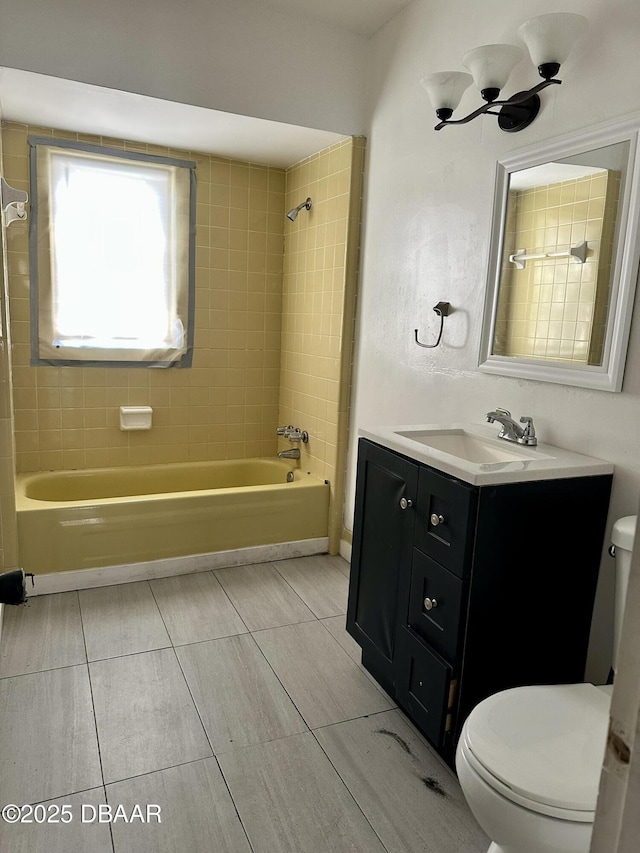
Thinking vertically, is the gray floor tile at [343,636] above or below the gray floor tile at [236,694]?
above

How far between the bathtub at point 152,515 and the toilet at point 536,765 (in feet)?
6.32

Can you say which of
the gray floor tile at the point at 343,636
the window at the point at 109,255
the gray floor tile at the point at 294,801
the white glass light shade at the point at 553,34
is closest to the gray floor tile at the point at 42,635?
the gray floor tile at the point at 294,801

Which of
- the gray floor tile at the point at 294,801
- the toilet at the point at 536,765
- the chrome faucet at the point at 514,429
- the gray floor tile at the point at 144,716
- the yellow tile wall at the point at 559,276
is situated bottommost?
the gray floor tile at the point at 294,801

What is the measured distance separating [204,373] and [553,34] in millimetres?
2601

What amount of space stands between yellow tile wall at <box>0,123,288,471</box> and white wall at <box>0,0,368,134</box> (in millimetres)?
834

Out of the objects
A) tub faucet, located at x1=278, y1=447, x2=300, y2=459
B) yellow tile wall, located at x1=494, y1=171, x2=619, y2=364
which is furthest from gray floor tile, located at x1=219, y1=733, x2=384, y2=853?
tub faucet, located at x1=278, y1=447, x2=300, y2=459

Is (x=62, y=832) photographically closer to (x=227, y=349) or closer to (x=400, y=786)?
(x=400, y=786)

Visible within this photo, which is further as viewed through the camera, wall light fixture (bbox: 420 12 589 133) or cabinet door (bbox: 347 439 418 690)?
cabinet door (bbox: 347 439 418 690)

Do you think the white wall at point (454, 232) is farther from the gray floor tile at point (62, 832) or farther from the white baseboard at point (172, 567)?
the gray floor tile at point (62, 832)

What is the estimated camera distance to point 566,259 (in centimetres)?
196

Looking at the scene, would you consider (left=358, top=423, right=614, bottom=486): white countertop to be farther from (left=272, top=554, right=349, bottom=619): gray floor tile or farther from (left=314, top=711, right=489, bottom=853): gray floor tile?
(left=272, top=554, right=349, bottom=619): gray floor tile

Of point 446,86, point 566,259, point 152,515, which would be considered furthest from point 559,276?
point 152,515

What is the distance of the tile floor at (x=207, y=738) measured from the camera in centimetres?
160

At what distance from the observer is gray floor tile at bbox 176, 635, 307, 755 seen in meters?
1.97
